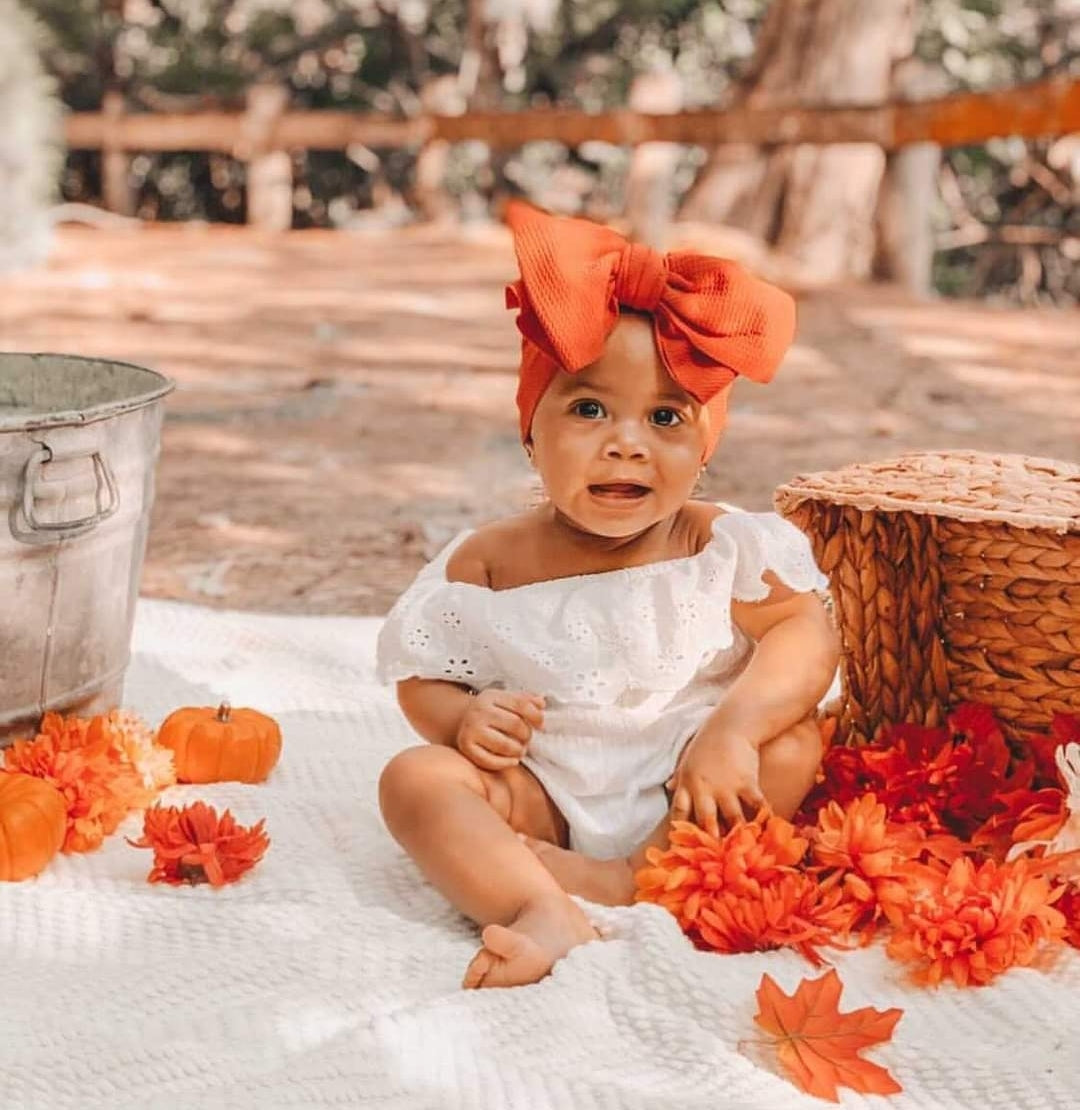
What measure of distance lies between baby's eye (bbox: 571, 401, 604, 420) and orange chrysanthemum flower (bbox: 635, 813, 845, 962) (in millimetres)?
475

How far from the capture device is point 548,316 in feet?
5.94

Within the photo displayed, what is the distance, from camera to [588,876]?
190 cm

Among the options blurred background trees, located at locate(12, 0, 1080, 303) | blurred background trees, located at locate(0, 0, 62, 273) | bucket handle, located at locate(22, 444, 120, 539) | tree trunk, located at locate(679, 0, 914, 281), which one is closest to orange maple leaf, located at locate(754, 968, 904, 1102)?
bucket handle, located at locate(22, 444, 120, 539)

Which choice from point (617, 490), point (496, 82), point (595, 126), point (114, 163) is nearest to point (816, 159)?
point (595, 126)

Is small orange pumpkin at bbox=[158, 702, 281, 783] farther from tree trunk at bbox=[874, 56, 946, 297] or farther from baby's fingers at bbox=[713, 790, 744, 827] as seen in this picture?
tree trunk at bbox=[874, 56, 946, 297]

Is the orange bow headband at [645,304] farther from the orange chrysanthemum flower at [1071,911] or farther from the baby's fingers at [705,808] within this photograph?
the orange chrysanthemum flower at [1071,911]

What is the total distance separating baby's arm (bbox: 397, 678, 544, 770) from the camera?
1904 mm

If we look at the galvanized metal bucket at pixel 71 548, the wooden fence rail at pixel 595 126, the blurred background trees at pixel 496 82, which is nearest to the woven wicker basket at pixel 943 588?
the galvanized metal bucket at pixel 71 548

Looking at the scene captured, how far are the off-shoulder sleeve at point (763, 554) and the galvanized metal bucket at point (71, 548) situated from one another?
2.72ft

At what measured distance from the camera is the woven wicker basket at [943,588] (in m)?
2.16

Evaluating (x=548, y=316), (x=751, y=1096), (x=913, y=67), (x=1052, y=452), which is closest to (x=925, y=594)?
(x=548, y=316)

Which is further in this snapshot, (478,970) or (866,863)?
(866,863)

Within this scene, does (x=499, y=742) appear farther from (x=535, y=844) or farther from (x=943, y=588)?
(x=943, y=588)

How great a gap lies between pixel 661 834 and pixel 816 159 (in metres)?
7.04
